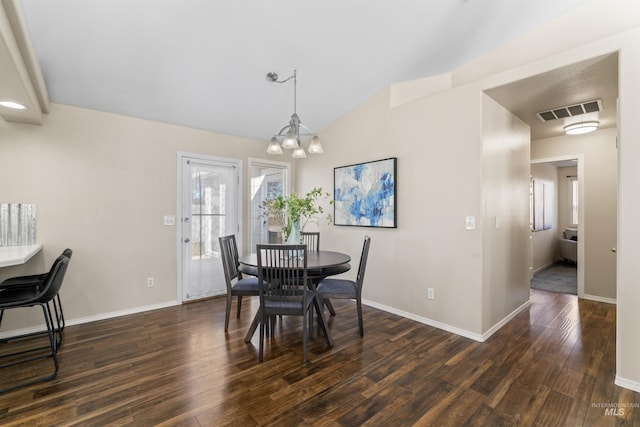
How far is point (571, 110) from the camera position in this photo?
3.35 meters

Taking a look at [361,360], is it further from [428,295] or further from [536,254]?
A: [536,254]

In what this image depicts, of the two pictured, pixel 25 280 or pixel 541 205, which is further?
pixel 541 205

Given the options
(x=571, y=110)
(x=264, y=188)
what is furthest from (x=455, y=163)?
(x=264, y=188)

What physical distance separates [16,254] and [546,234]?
852 centimetres

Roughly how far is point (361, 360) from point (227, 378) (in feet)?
3.59

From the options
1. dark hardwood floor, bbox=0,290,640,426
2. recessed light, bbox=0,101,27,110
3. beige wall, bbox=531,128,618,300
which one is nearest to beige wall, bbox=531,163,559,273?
beige wall, bbox=531,128,618,300

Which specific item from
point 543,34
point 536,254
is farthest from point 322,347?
point 536,254

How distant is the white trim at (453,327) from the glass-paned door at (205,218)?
2.27 m

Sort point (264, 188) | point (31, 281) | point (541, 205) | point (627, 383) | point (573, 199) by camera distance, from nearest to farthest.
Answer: point (627, 383) → point (31, 281) → point (264, 188) → point (541, 205) → point (573, 199)

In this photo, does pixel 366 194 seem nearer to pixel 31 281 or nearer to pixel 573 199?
pixel 31 281

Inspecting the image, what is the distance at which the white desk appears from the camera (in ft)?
7.05

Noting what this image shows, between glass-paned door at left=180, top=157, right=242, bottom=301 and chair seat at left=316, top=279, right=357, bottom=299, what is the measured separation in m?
1.92

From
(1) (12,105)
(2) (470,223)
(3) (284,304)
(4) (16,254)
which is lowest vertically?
(3) (284,304)

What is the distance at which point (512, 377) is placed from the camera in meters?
2.23
